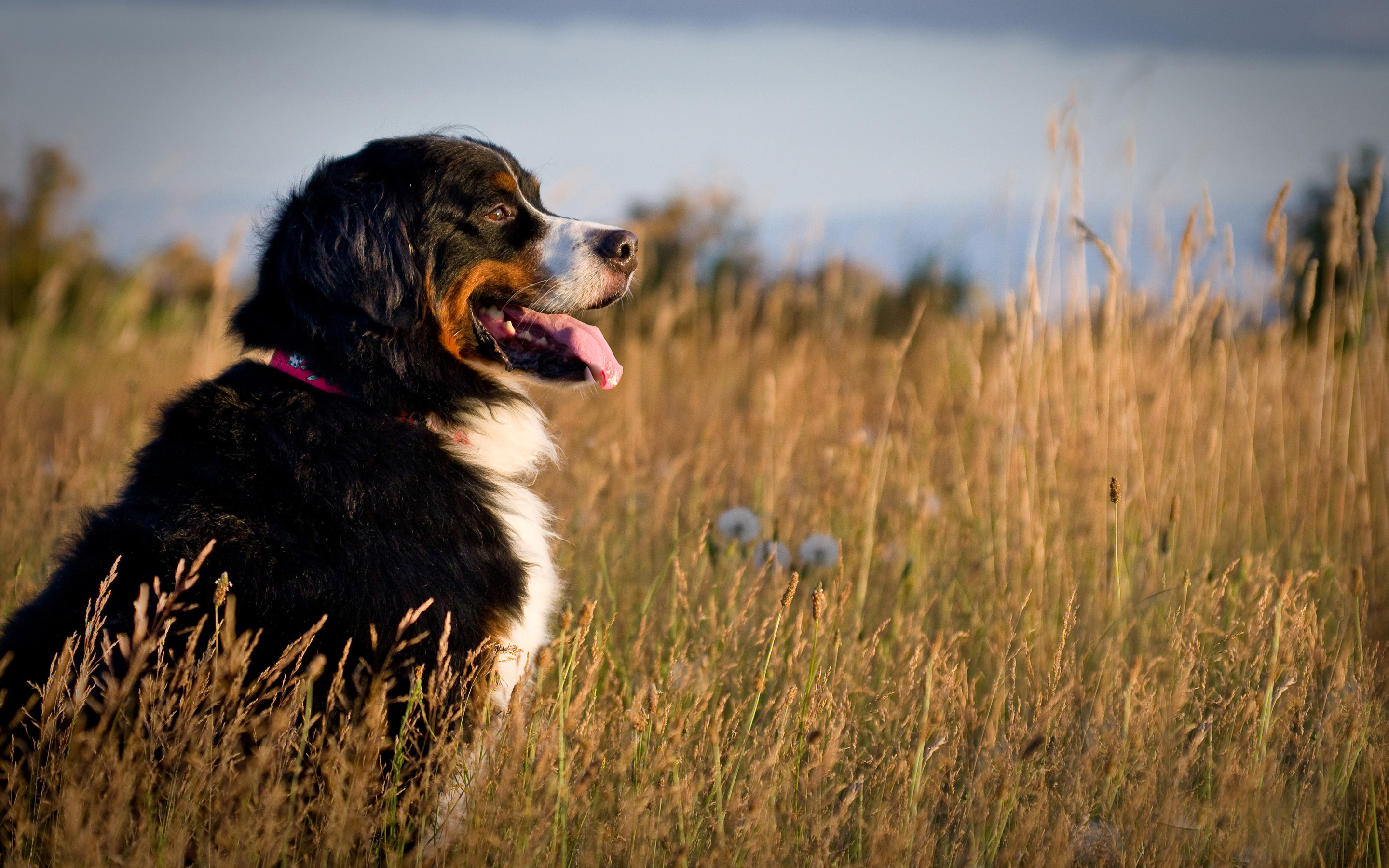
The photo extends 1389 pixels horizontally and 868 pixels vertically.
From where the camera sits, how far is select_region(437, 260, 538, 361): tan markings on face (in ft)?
7.76

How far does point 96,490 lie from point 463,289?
193 cm

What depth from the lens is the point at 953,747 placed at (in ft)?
6.22

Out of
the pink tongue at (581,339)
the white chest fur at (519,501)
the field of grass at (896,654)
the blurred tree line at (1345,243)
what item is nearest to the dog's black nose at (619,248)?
the pink tongue at (581,339)

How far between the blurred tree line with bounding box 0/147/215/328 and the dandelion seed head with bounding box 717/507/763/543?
4917 millimetres

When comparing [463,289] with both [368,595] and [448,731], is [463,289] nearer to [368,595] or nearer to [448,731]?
[368,595]

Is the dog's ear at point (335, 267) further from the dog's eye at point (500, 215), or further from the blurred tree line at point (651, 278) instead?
the blurred tree line at point (651, 278)

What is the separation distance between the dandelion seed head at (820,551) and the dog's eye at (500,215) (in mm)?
1311

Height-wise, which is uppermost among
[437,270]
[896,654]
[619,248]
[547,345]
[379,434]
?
[619,248]

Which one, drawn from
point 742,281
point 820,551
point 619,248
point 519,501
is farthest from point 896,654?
point 742,281

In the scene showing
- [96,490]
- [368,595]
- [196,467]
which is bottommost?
[96,490]

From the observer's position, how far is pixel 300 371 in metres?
2.10

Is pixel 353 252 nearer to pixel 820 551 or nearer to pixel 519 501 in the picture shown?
pixel 519 501

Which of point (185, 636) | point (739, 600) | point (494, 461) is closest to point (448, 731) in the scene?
point (185, 636)

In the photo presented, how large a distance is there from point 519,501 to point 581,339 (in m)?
0.54
